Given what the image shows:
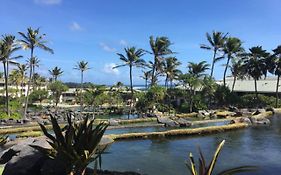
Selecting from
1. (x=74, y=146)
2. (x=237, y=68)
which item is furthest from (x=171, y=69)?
(x=74, y=146)

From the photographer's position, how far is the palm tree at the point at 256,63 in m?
57.0

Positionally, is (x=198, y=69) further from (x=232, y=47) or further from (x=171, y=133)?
(x=171, y=133)

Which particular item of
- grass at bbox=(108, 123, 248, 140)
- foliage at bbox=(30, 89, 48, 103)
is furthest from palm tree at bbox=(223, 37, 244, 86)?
foliage at bbox=(30, 89, 48, 103)

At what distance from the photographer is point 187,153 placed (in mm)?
20375

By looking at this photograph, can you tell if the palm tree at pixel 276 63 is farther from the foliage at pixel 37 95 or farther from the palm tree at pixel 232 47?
the foliage at pixel 37 95

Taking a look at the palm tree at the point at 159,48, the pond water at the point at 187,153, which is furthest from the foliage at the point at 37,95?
the pond water at the point at 187,153

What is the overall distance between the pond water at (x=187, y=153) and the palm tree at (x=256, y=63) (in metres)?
29.6

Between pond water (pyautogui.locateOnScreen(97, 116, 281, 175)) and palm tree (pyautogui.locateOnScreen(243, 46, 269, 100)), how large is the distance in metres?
29.6

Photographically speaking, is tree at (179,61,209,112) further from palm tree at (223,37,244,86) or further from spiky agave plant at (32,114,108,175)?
spiky agave plant at (32,114,108,175)

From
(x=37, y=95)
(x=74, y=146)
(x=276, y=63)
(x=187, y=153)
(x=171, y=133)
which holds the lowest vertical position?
(x=187, y=153)

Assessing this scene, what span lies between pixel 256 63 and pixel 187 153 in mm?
40951

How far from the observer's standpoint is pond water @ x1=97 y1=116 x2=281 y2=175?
1661cm

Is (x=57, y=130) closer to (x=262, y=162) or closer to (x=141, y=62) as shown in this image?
(x=262, y=162)

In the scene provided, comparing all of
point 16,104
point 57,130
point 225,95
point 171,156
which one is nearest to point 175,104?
point 225,95
